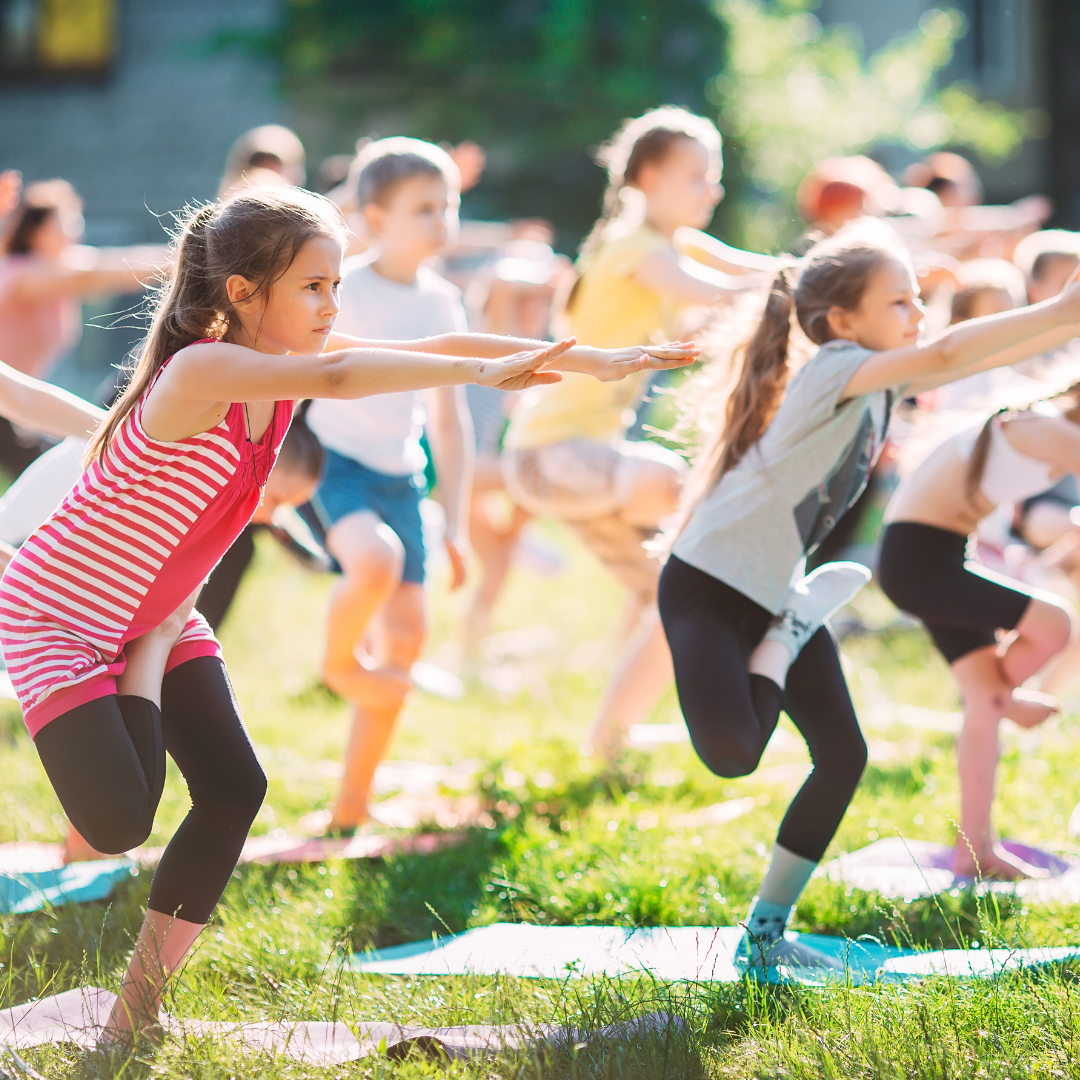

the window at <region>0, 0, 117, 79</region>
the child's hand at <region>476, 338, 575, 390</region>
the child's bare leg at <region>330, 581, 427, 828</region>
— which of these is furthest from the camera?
the window at <region>0, 0, 117, 79</region>

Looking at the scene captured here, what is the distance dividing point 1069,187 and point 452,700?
1793 centimetres

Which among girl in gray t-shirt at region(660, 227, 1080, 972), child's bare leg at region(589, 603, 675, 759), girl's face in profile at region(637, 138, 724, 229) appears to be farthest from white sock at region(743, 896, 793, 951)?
girl's face in profile at region(637, 138, 724, 229)

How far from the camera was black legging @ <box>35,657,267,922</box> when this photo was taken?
2414 mm

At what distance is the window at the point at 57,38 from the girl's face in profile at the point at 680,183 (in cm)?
1564

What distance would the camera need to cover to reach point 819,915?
3.22m

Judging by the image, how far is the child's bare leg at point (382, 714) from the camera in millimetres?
4164

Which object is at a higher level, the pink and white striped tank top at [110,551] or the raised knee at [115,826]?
the pink and white striped tank top at [110,551]

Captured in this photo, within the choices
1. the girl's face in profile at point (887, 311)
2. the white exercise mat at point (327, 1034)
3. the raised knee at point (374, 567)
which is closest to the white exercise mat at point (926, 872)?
the white exercise mat at point (327, 1034)

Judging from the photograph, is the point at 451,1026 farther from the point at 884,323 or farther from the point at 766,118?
the point at 766,118

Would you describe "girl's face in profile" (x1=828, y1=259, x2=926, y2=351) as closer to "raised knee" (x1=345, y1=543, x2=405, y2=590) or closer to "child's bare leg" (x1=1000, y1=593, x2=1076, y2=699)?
"child's bare leg" (x1=1000, y1=593, x2=1076, y2=699)

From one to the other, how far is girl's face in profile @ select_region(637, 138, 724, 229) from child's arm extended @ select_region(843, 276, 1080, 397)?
1.74 m

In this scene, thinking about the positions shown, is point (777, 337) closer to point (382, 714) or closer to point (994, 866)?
point (994, 866)

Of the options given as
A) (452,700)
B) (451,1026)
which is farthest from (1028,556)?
(451,1026)

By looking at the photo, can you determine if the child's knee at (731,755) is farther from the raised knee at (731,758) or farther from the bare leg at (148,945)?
the bare leg at (148,945)
